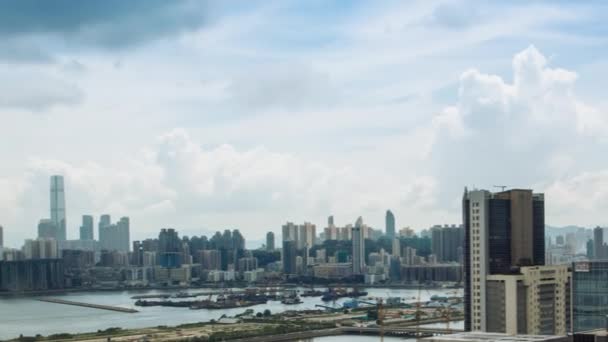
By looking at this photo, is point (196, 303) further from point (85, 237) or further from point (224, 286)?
point (85, 237)

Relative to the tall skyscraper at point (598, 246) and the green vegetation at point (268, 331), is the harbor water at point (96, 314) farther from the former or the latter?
the tall skyscraper at point (598, 246)

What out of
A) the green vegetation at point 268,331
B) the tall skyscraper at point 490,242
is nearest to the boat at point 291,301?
the green vegetation at point 268,331

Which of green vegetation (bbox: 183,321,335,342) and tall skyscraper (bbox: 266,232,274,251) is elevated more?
tall skyscraper (bbox: 266,232,274,251)

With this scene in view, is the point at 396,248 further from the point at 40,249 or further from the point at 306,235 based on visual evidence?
the point at 40,249

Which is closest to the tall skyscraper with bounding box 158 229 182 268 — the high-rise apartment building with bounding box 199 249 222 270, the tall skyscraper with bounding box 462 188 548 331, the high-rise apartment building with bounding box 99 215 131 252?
the high-rise apartment building with bounding box 199 249 222 270

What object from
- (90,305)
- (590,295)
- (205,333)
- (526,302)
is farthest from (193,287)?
(590,295)

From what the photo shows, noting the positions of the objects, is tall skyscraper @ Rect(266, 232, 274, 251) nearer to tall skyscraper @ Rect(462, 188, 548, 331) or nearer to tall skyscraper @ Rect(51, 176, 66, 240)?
tall skyscraper @ Rect(51, 176, 66, 240)
